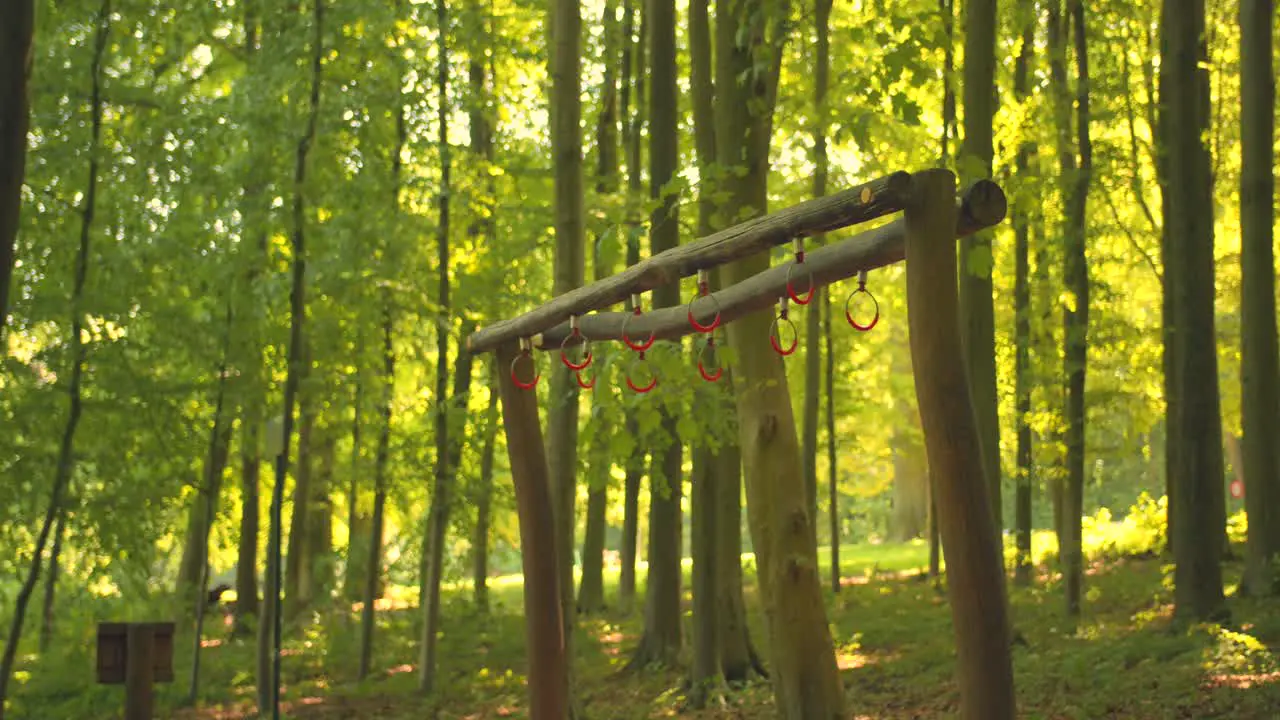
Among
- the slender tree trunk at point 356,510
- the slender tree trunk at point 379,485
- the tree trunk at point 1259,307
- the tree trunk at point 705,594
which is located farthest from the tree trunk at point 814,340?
the slender tree trunk at point 356,510

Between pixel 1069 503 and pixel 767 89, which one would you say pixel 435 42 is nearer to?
pixel 767 89

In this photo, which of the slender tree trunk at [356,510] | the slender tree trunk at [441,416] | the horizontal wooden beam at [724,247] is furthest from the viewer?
the slender tree trunk at [356,510]

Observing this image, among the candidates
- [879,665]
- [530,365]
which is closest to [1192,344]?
[879,665]

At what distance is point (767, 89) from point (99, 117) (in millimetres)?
6618

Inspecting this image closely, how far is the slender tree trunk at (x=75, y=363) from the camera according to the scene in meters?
10.7

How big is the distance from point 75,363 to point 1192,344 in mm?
9385

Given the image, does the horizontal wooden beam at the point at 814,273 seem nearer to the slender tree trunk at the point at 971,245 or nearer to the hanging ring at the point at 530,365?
the hanging ring at the point at 530,365

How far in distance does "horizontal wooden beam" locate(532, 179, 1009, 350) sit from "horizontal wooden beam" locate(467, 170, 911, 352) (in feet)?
0.35

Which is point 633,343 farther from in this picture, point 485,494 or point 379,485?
point 379,485

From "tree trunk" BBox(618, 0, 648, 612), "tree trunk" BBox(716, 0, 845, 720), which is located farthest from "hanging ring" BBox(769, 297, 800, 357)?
"tree trunk" BBox(618, 0, 648, 612)

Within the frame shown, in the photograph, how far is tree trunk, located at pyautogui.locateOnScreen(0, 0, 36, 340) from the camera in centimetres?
735

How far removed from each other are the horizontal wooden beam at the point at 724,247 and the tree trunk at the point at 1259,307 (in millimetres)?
7433

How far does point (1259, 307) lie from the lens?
38.1 ft

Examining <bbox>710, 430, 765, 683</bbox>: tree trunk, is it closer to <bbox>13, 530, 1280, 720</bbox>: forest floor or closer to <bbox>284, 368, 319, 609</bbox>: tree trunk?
<bbox>13, 530, 1280, 720</bbox>: forest floor
